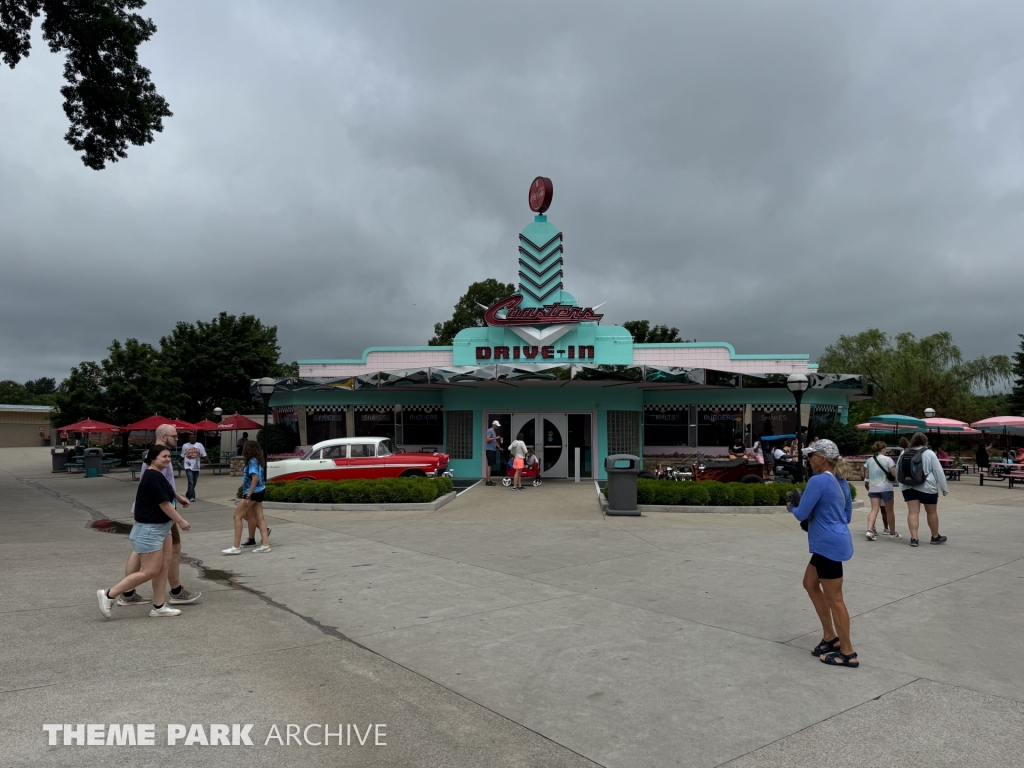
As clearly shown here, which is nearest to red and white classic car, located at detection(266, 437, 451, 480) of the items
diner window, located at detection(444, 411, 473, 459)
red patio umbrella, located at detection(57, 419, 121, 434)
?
diner window, located at detection(444, 411, 473, 459)

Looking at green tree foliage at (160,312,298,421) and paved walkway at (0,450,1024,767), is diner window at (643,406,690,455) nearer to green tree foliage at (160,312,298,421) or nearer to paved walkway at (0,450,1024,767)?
paved walkway at (0,450,1024,767)

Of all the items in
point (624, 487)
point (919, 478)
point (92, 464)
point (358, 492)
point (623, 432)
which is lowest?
point (92, 464)

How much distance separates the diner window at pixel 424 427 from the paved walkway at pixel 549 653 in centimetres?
1468

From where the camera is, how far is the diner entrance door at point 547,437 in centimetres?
2346

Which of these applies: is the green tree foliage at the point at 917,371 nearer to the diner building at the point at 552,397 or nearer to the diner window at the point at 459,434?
the diner building at the point at 552,397

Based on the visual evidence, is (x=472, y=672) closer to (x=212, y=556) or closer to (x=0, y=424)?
(x=212, y=556)

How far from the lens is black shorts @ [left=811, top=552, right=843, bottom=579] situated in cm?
541

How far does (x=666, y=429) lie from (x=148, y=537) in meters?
20.9

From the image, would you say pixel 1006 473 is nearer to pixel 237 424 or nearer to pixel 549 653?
pixel 549 653

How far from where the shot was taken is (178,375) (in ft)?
132

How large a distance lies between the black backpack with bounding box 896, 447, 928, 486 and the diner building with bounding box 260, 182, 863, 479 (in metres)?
12.0

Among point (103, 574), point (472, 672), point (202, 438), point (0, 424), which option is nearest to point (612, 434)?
point (103, 574)

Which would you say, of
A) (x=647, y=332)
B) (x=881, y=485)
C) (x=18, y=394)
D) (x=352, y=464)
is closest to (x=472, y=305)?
(x=647, y=332)

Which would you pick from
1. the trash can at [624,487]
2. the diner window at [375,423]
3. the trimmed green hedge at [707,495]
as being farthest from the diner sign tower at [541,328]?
the trash can at [624,487]
